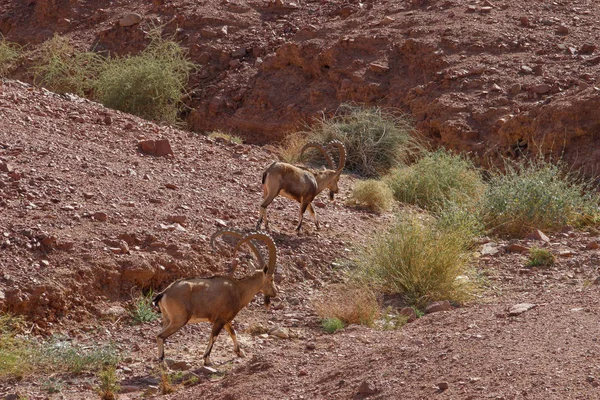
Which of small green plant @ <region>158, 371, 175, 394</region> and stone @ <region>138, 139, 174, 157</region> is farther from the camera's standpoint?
stone @ <region>138, 139, 174, 157</region>

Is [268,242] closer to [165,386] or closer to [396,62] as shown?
[165,386]

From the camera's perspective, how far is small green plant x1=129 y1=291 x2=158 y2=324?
351 inches

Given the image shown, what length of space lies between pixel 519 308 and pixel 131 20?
48.6 feet

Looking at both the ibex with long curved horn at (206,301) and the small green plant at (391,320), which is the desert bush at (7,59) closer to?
the small green plant at (391,320)

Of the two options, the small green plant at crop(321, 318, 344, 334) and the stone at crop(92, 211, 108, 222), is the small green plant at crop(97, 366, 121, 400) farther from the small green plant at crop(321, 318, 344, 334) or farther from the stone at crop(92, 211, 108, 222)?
the stone at crop(92, 211, 108, 222)

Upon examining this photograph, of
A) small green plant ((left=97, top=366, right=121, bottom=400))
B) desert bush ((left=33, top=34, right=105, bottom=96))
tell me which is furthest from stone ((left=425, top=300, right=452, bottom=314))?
desert bush ((left=33, top=34, right=105, bottom=96))

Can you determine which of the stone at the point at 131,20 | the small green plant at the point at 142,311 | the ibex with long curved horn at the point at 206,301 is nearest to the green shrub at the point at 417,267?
the ibex with long curved horn at the point at 206,301

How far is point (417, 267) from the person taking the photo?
9.88 m

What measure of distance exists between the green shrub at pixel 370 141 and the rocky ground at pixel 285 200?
3.18 feet

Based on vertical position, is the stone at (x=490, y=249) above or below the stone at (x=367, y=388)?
below

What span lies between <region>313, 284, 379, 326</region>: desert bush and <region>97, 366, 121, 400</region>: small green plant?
2413mm

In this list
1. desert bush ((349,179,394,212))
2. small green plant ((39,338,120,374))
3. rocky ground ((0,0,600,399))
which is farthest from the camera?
desert bush ((349,179,394,212))

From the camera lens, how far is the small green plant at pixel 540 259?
10955mm

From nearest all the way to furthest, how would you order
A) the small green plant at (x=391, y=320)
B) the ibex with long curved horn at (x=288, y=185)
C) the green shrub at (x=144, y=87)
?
the small green plant at (x=391, y=320), the ibex with long curved horn at (x=288, y=185), the green shrub at (x=144, y=87)
